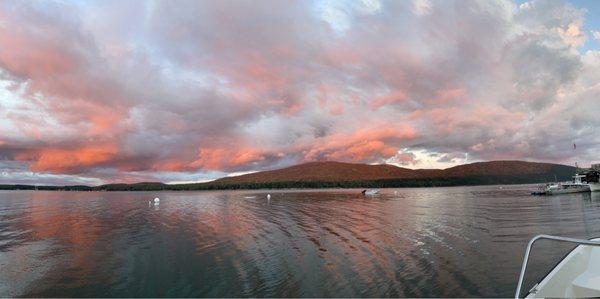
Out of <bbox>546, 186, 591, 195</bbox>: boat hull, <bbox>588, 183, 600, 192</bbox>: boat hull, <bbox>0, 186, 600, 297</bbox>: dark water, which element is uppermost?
<bbox>588, 183, 600, 192</bbox>: boat hull

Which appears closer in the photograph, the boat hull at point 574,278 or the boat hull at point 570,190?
the boat hull at point 574,278

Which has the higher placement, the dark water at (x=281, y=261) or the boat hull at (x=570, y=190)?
the boat hull at (x=570, y=190)

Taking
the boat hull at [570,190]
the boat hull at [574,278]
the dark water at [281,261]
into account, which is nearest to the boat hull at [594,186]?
the boat hull at [570,190]

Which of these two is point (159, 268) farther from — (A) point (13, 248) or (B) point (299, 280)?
(A) point (13, 248)

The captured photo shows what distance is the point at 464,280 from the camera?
1605 cm

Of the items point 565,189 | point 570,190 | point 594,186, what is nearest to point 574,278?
point 565,189

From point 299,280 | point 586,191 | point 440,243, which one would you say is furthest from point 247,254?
point 586,191

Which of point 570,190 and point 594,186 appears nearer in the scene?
point 594,186

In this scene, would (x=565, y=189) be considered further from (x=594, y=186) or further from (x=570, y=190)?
(x=594, y=186)

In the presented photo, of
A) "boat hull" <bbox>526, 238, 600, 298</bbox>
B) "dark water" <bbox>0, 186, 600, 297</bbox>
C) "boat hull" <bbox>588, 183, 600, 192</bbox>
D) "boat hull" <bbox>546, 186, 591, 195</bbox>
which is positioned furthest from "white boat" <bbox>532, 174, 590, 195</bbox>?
"boat hull" <bbox>526, 238, 600, 298</bbox>

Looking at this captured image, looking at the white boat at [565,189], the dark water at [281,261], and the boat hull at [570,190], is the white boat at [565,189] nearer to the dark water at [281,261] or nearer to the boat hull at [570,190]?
the boat hull at [570,190]

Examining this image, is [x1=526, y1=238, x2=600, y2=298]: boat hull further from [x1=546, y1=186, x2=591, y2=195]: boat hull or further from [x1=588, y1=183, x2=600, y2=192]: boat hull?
[x1=588, y1=183, x2=600, y2=192]: boat hull

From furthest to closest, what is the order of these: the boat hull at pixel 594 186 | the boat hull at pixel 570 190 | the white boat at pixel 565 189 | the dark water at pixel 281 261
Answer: the boat hull at pixel 594 186, the white boat at pixel 565 189, the boat hull at pixel 570 190, the dark water at pixel 281 261

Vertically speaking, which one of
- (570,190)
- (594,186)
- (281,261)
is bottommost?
(281,261)
